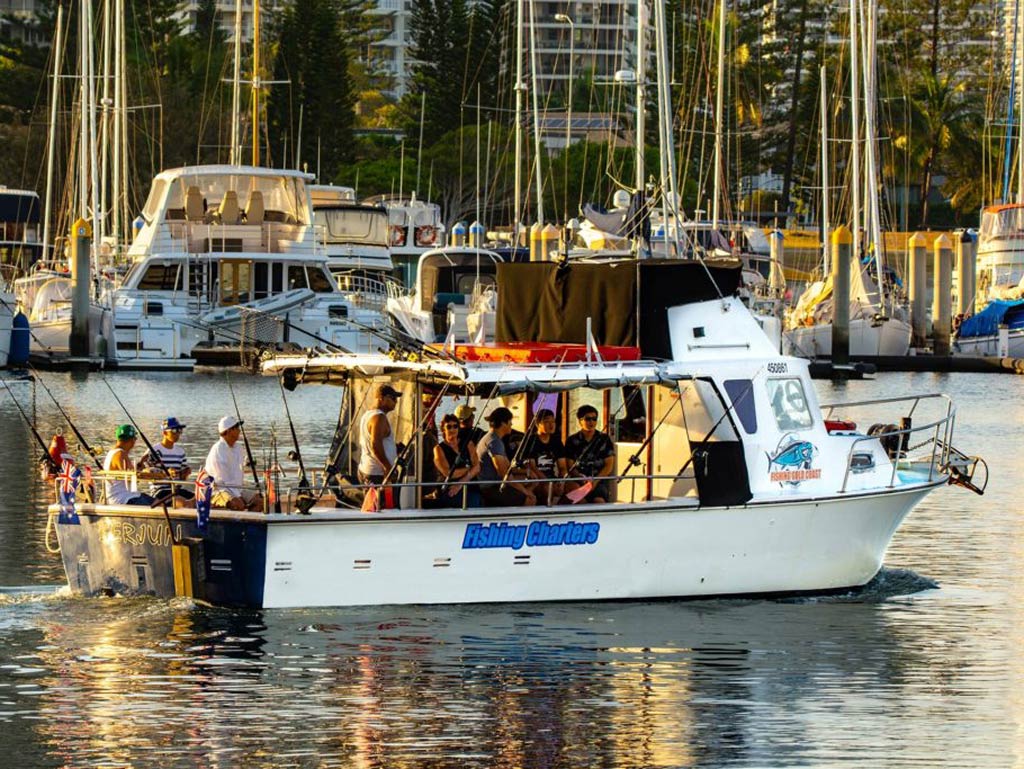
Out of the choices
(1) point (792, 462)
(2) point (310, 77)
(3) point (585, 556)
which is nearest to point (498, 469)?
(3) point (585, 556)

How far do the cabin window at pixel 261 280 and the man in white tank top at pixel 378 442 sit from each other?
34728 millimetres

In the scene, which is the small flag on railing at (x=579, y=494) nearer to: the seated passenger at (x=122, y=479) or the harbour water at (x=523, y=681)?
the harbour water at (x=523, y=681)

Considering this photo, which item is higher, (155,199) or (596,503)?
(155,199)

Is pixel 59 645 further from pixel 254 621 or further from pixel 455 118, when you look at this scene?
pixel 455 118

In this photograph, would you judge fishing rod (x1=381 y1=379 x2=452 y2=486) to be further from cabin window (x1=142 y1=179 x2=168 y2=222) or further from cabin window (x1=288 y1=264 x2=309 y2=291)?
cabin window (x1=142 y1=179 x2=168 y2=222)

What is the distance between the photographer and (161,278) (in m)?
53.1

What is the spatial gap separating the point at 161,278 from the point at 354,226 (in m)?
13.8

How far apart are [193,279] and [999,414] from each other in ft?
66.1

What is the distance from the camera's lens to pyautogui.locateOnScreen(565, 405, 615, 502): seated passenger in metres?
19.1

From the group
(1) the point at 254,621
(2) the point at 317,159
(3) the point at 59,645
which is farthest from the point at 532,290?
(2) the point at 317,159

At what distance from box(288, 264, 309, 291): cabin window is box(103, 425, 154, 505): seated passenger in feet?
111

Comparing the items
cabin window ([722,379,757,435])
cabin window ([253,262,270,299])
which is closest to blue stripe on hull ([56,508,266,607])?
cabin window ([722,379,757,435])

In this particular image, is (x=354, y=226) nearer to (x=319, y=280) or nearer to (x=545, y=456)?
(x=319, y=280)

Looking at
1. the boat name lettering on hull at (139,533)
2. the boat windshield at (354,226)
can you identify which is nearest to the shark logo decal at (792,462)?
the boat name lettering on hull at (139,533)
